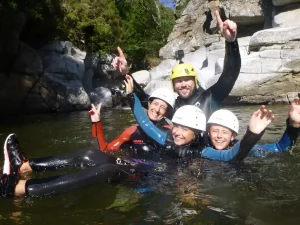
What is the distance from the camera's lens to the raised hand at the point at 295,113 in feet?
12.5

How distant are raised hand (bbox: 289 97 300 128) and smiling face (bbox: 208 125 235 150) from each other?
0.68 meters

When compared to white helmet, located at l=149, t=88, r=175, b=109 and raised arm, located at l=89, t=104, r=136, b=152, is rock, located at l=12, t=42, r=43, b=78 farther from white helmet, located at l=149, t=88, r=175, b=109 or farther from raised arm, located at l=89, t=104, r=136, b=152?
white helmet, located at l=149, t=88, r=175, b=109

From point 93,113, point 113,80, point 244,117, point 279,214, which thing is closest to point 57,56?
point 113,80

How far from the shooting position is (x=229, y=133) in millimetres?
4234

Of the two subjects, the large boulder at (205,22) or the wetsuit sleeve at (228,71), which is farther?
the large boulder at (205,22)

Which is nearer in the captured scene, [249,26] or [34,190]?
[34,190]

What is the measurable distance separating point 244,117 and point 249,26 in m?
10.0

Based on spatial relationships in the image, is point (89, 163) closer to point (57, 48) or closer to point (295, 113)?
point (295, 113)

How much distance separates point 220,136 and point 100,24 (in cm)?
1680

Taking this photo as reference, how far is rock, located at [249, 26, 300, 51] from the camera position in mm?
12711

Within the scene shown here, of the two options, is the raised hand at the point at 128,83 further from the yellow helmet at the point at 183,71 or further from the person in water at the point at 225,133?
the person in water at the point at 225,133

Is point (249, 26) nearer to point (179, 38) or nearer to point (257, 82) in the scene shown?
point (179, 38)

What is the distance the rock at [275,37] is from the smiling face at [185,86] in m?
9.12

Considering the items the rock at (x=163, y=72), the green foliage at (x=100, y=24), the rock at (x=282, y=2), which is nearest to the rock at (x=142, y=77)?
the rock at (x=163, y=72)
